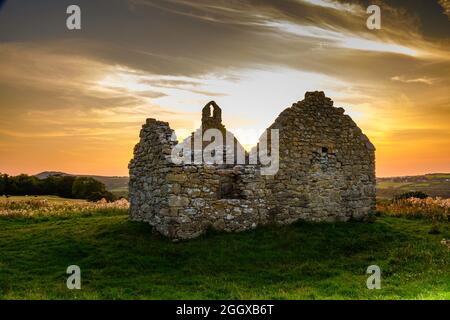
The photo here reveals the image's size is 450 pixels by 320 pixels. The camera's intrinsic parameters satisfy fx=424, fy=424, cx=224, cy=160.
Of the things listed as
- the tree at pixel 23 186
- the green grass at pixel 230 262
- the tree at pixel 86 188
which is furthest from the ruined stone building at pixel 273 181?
the tree at pixel 23 186

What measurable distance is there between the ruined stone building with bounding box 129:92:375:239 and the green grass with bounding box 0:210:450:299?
76 cm

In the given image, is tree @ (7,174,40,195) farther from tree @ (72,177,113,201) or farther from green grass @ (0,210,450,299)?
green grass @ (0,210,450,299)

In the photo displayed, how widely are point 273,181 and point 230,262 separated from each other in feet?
18.2

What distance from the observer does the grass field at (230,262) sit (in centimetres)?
1080

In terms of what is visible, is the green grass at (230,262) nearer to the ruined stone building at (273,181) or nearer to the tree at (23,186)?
the ruined stone building at (273,181)

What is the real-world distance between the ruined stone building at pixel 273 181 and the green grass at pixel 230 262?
761 millimetres

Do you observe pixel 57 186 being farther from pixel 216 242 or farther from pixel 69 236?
pixel 216 242

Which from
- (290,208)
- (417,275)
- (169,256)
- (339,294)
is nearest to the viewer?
(339,294)

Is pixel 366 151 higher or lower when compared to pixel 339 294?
higher

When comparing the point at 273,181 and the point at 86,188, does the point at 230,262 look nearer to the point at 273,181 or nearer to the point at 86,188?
the point at 273,181

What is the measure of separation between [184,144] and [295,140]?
5.24 meters

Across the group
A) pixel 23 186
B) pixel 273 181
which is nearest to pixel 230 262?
pixel 273 181
